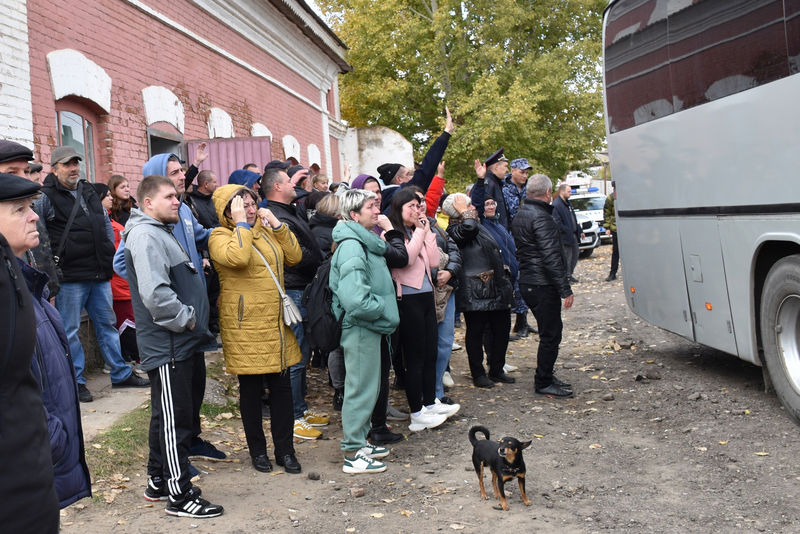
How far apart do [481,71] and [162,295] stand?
2467 centimetres

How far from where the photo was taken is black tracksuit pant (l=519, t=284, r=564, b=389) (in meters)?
7.17

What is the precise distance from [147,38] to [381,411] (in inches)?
241

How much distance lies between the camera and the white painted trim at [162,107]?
9789 millimetres

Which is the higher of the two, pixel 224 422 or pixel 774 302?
pixel 774 302

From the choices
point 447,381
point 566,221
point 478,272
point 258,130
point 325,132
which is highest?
point 325,132

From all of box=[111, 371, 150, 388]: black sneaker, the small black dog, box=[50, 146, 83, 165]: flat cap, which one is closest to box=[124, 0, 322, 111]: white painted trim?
box=[50, 146, 83, 165]: flat cap

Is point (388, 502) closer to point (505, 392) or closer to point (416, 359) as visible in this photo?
point (416, 359)

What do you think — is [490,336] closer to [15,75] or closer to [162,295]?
[162,295]

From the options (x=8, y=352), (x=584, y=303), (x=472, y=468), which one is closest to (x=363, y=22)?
(x=584, y=303)

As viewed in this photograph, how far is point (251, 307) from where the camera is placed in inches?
206

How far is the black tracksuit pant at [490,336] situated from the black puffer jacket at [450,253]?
0.58m

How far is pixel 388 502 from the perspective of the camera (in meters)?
4.91

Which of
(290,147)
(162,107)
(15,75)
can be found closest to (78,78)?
(15,75)

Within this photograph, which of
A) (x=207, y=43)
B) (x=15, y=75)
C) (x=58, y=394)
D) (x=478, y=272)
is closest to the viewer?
(x=58, y=394)
